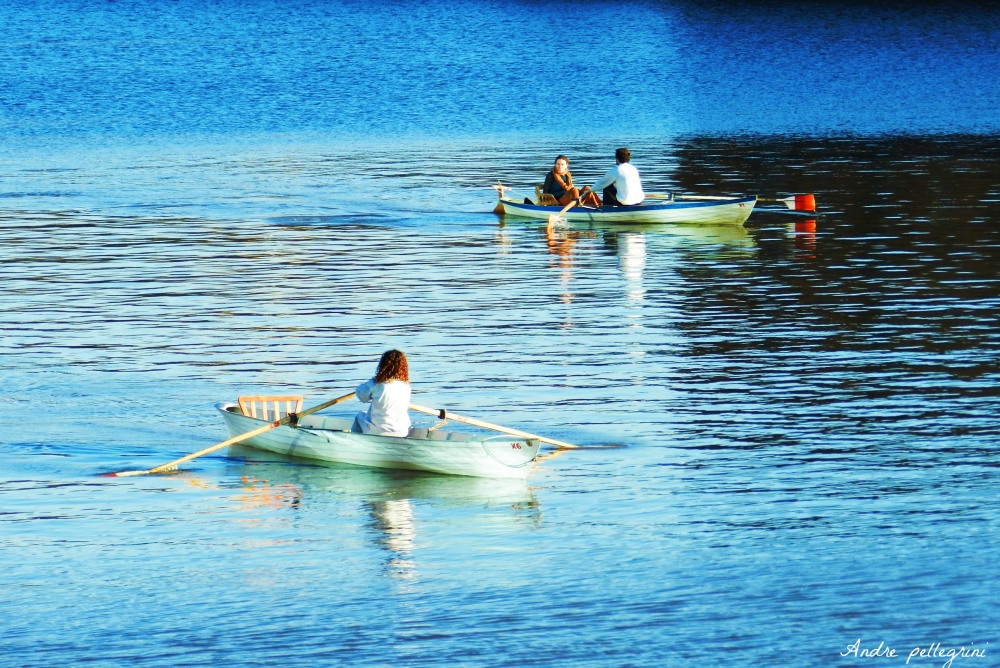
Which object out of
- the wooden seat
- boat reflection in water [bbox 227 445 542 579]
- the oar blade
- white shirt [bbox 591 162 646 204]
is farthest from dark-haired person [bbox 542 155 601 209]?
the oar blade

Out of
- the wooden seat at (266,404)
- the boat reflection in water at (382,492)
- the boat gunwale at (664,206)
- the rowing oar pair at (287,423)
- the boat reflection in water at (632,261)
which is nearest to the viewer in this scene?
the boat reflection in water at (382,492)

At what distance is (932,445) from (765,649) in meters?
5.41

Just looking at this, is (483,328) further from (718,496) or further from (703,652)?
(703,652)

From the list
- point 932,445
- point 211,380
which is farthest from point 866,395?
point 211,380

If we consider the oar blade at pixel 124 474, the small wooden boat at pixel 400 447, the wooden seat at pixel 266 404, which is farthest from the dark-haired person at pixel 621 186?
the oar blade at pixel 124 474

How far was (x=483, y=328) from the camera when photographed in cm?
2173

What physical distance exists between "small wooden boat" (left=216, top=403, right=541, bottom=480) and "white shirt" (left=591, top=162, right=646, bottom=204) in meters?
17.5

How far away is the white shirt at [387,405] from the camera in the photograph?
47.6 ft

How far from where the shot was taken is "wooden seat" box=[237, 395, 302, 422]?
15.5m

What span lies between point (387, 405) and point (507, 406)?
8.75ft

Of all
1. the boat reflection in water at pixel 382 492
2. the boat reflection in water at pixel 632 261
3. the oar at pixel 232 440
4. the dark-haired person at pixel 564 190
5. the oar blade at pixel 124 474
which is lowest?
the boat reflection in water at pixel 382 492

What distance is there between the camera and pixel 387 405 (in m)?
14.6

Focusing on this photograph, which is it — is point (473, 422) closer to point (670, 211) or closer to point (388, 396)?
point (388, 396)

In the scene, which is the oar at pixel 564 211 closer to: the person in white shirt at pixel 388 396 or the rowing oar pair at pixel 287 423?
the rowing oar pair at pixel 287 423
